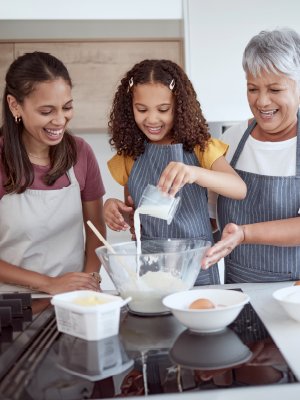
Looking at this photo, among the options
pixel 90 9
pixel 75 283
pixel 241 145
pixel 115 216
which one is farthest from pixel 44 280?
pixel 90 9

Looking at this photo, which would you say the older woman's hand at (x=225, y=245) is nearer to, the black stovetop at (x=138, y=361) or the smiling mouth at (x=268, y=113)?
the black stovetop at (x=138, y=361)

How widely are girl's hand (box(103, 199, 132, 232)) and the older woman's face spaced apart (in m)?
0.52

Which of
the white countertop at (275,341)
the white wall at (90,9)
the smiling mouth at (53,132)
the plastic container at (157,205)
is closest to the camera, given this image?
the white countertop at (275,341)

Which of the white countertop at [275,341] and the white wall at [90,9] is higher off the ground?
the white wall at [90,9]

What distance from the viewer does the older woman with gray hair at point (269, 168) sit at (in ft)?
4.46

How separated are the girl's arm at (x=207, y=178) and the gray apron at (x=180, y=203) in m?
0.12

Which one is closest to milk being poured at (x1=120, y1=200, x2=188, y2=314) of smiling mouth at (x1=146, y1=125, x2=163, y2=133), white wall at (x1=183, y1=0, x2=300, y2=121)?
smiling mouth at (x1=146, y1=125, x2=163, y2=133)

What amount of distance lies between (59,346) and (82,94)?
2.44 meters

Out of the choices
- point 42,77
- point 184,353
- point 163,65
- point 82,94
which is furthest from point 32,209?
point 82,94

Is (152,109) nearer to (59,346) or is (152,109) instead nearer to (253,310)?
(253,310)

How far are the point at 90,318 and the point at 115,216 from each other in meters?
0.55

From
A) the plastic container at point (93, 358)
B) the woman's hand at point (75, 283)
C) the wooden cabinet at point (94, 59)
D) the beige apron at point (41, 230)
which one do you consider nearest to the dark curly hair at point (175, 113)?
the beige apron at point (41, 230)

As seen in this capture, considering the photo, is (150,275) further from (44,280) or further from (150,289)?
(44,280)

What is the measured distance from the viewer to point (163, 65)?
Answer: 1.47 meters
